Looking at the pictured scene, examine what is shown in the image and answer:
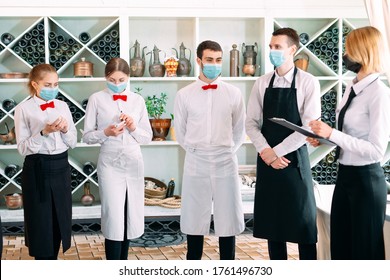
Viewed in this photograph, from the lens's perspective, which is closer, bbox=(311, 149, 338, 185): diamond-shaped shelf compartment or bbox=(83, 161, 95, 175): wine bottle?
bbox=(83, 161, 95, 175): wine bottle

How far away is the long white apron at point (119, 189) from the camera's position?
2.99 meters

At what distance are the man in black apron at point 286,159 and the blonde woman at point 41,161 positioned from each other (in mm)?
1020

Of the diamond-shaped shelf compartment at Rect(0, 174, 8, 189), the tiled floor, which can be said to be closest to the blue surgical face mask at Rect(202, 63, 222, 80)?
the tiled floor

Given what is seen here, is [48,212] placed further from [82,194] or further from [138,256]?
[82,194]

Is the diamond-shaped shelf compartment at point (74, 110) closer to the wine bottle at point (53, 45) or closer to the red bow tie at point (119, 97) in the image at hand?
the wine bottle at point (53, 45)

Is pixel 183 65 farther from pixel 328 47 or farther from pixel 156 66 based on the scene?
pixel 328 47

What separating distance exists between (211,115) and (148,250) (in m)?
1.35

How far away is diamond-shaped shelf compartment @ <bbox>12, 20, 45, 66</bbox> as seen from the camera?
14.6 feet

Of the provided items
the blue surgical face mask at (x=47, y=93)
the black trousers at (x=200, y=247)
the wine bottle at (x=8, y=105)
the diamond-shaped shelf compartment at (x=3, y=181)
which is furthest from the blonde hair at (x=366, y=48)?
the diamond-shaped shelf compartment at (x=3, y=181)

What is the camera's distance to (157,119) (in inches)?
181

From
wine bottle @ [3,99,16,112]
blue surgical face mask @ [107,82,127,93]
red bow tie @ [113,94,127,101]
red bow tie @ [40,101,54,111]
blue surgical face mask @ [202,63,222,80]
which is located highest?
blue surgical face mask @ [202,63,222,80]

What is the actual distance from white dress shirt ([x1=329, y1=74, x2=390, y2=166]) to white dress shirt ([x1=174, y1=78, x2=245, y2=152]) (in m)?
0.79
